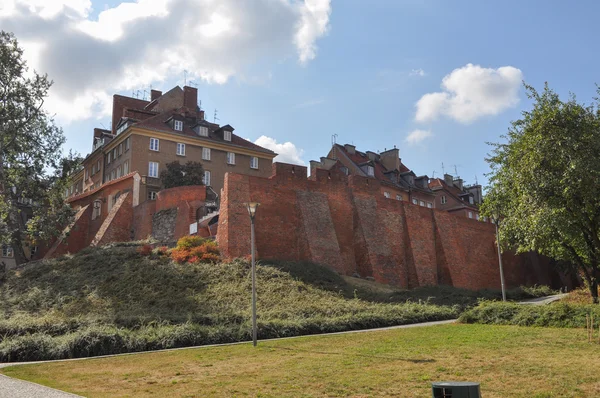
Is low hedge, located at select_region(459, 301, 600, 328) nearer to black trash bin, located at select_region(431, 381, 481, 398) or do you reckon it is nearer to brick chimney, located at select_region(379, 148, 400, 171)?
black trash bin, located at select_region(431, 381, 481, 398)

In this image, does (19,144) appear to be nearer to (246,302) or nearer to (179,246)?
(179,246)

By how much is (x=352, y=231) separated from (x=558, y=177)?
500 inches

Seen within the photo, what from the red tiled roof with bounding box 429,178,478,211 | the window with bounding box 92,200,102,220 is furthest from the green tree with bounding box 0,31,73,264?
the red tiled roof with bounding box 429,178,478,211

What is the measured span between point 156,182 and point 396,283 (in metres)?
20.8

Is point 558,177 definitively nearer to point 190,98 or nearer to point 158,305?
point 158,305

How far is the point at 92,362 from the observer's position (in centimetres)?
1276

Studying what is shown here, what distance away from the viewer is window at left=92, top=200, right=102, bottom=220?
132 ft

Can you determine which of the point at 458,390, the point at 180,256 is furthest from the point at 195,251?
the point at 458,390

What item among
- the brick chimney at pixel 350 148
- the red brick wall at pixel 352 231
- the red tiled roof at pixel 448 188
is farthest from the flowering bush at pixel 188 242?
the red tiled roof at pixel 448 188

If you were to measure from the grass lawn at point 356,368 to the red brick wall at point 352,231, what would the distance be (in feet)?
42.5

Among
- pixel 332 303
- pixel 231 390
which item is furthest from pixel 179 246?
pixel 231 390

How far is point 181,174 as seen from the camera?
42.4 metres

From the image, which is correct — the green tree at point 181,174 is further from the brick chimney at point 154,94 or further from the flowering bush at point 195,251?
the brick chimney at point 154,94

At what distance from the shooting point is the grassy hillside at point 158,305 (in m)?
15.1
